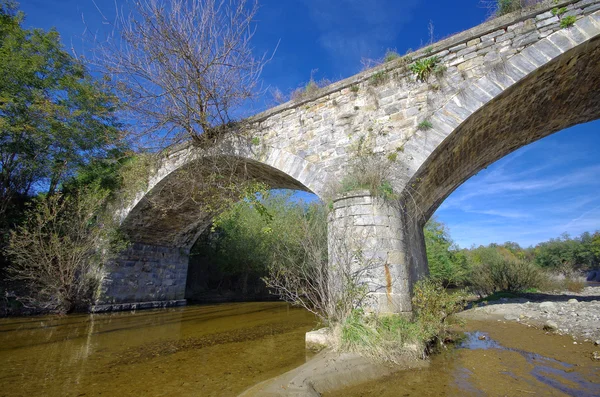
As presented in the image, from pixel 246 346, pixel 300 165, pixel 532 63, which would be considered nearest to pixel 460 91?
pixel 532 63

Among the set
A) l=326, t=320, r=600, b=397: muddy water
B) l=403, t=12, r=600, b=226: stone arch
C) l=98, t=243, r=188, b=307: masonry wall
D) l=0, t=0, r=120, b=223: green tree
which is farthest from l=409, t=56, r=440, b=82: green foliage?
l=98, t=243, r=188, b=307: masonry wall

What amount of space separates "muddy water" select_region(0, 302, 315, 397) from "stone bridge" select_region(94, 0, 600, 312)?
199 cm

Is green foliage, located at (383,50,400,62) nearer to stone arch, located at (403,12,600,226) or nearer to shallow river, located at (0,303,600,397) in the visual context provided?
stone arch, located at (403,12,600,226)

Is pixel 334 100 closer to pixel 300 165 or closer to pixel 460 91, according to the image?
pixel 300 165

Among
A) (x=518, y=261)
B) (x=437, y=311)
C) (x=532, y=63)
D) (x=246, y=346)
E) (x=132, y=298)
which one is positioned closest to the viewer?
(x=437, y=311)

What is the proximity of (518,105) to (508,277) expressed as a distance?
28.5ft

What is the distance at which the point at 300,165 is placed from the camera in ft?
19.7

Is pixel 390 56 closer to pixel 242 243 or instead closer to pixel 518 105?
pixel 518 105

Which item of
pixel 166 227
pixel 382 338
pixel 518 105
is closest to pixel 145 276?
pixel 166 227

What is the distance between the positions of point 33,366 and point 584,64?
8421 mm

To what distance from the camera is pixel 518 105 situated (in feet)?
16.3

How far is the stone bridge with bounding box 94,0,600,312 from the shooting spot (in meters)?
4.32

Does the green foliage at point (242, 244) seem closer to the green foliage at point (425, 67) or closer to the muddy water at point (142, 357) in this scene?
the muddy water at point (142, 357)

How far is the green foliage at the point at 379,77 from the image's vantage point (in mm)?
5488
